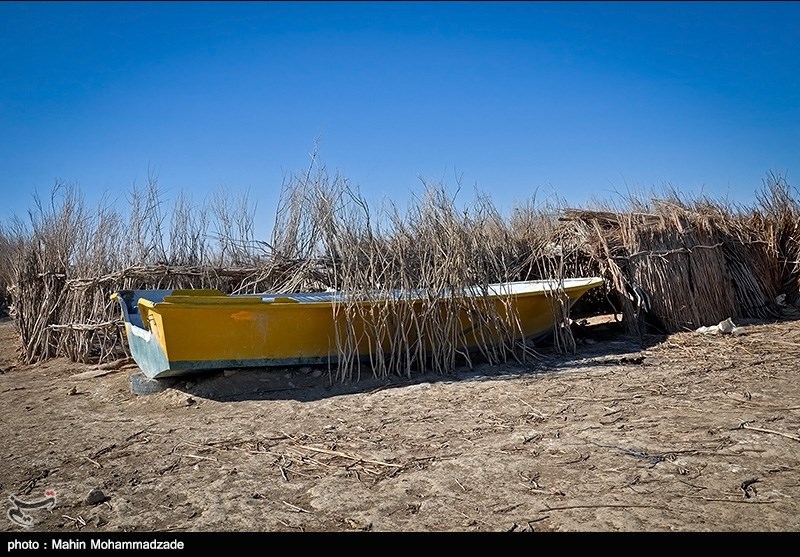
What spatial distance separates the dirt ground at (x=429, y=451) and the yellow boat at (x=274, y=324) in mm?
319

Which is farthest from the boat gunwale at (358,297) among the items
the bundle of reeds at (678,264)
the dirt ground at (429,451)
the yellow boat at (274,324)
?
the bundle of reeds at (678,264)

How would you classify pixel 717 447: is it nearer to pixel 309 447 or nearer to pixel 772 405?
pixel 772 405

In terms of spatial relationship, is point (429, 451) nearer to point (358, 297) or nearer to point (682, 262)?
point (358, 297)

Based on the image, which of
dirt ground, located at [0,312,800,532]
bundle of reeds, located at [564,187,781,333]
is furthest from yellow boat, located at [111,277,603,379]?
bundle of reeds, located at [564,187,781,333]

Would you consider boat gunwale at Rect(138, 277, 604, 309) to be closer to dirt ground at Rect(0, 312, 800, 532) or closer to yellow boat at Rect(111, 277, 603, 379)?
yellow boat at Rect(111, 277, 603, 379)

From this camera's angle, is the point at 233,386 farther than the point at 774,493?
Yes

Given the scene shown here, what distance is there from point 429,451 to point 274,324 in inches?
92.3

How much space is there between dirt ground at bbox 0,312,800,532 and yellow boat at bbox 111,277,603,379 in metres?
0.32

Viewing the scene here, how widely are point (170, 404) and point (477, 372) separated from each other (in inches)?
121

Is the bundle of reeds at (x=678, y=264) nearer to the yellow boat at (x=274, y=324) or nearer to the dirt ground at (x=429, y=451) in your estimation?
the dirt ground at (x=429, y=451)

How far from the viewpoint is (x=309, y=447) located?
3592 millimetres

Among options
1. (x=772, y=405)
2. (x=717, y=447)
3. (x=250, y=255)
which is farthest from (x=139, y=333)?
(x=772, y=405)

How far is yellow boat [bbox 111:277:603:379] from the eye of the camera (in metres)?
4.82

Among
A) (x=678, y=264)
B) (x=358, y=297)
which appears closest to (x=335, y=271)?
(x=358, y=297)
